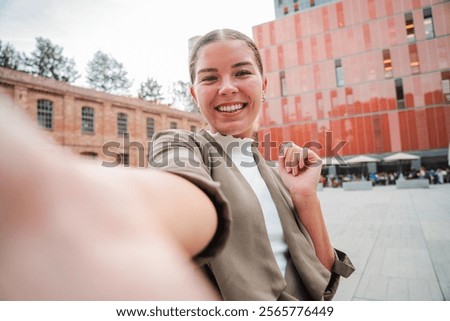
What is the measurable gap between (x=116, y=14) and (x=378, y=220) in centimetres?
423

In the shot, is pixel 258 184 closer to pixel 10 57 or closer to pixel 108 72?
pixel 10 57

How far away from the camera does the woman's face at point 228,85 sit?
2.07ft

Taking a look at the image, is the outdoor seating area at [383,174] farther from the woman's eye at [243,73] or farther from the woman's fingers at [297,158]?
the woman's eye at [243,73]

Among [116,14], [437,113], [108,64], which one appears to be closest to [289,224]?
[116,14]

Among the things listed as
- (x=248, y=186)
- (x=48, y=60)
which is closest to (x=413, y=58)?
(x=48, y=60)

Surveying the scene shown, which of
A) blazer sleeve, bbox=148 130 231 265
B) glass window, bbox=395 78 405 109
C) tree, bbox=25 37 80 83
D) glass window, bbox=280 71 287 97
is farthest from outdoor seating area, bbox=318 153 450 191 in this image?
blazer sleeve, bbox=148 130 231 265

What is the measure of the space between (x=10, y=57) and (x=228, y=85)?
1390 millimetres

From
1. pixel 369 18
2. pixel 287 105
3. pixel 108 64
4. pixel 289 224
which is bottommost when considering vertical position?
pixel 289 224

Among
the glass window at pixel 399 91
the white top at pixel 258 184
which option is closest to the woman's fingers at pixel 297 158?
the white top at pixel 258 184

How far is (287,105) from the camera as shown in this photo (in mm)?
7223

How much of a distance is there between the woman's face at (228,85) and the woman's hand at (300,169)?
0.15m

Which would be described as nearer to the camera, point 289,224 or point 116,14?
point 289,224

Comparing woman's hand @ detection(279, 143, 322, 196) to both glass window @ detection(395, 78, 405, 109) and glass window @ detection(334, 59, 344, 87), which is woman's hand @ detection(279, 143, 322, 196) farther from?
glass window @ detection(395, 78, 405, 109)
